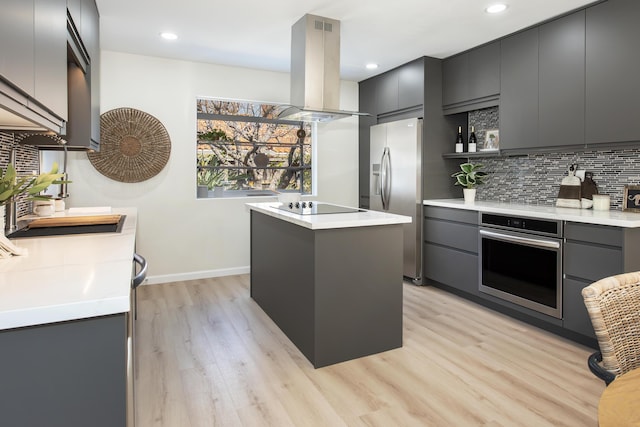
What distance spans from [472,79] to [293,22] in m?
Result: 1.86

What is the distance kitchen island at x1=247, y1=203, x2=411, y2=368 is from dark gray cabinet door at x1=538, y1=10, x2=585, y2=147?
1.59 m

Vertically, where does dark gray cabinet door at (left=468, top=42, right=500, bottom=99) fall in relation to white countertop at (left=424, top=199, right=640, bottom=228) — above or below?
above

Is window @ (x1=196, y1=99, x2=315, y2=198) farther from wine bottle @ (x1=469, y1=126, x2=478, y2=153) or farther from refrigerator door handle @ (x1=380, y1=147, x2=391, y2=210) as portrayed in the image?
wine bottle @ (x1=469, y1=126, x2=478, y2=153)

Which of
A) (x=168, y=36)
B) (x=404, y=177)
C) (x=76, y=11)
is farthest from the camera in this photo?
(x=404, y=177)

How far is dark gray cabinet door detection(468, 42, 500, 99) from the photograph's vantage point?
12.5 feet

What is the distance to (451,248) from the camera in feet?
13.1

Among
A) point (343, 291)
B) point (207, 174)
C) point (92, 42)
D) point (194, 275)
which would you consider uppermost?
point (92, 42)

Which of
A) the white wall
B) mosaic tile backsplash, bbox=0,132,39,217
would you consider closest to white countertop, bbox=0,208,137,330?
mosaic tile backsplash, bbox=0,132,39,217

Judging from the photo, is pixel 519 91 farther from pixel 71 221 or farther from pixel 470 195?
pixel 71 221

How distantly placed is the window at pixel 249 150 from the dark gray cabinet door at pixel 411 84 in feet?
4.20

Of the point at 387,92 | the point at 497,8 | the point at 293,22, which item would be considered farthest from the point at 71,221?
the point at 387,92

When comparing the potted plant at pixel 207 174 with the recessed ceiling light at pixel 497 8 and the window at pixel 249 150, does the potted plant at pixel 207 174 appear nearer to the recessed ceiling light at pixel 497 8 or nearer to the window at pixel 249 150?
the window at pixel 249 150

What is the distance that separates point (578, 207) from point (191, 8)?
11.5ft

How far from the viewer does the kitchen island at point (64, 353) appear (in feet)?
2.91
